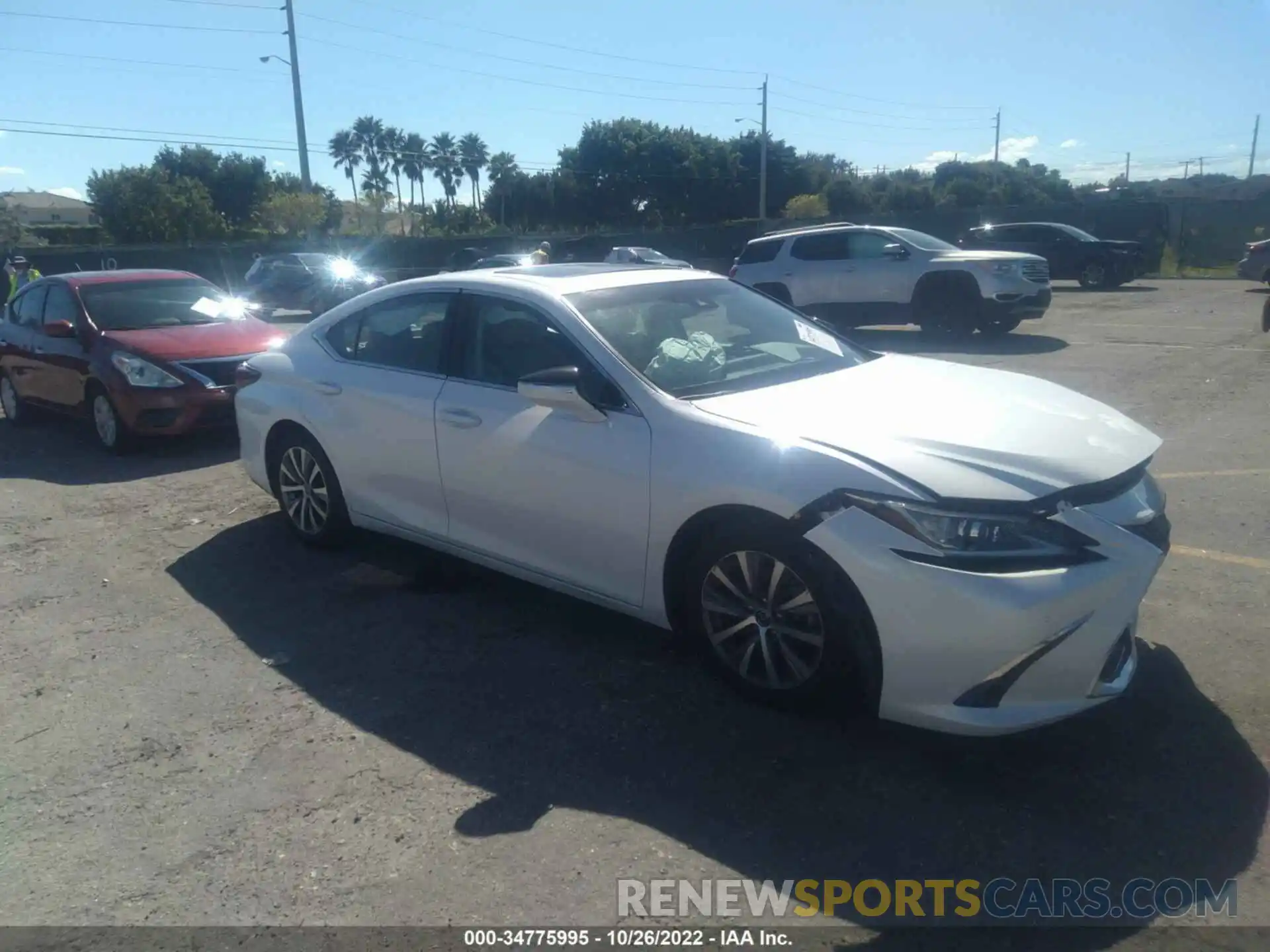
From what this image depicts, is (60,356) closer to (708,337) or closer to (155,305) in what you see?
(155,305)

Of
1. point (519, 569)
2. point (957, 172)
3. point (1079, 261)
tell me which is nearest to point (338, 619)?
point (519, 569)

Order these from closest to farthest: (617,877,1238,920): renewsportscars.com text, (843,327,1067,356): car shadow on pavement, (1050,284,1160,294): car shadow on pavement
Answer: (617,877,1238,920): renewsportscars.com text
(843,327,1067,356): car shadow on pavement
(1050,284,1160,294): car shadow on pavement

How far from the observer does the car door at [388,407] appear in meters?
5.11

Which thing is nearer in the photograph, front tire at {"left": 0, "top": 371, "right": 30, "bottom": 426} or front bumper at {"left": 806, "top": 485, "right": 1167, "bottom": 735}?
front bumper at {"left": 806, "top": 485, "right": 1167, "bottom": 735}

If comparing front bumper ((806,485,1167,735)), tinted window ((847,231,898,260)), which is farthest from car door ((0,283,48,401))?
tinted window ((847,231,898,260))

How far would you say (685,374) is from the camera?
443cm

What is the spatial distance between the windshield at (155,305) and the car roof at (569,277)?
16.0ft

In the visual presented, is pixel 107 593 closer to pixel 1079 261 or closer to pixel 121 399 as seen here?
pixel 121 399

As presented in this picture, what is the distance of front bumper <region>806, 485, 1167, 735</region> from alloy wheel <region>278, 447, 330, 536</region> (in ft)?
10.9

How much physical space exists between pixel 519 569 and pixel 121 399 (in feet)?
17.8

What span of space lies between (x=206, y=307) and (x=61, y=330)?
130 cm

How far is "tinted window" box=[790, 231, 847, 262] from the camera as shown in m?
16.6

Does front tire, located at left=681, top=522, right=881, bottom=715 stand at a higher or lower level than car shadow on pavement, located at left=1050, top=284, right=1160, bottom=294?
higher

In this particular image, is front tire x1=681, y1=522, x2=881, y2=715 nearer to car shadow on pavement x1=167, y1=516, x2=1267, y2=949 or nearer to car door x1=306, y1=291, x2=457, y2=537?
car shadow on pavement x1=167, y1=516, x2=1267, y2=949
